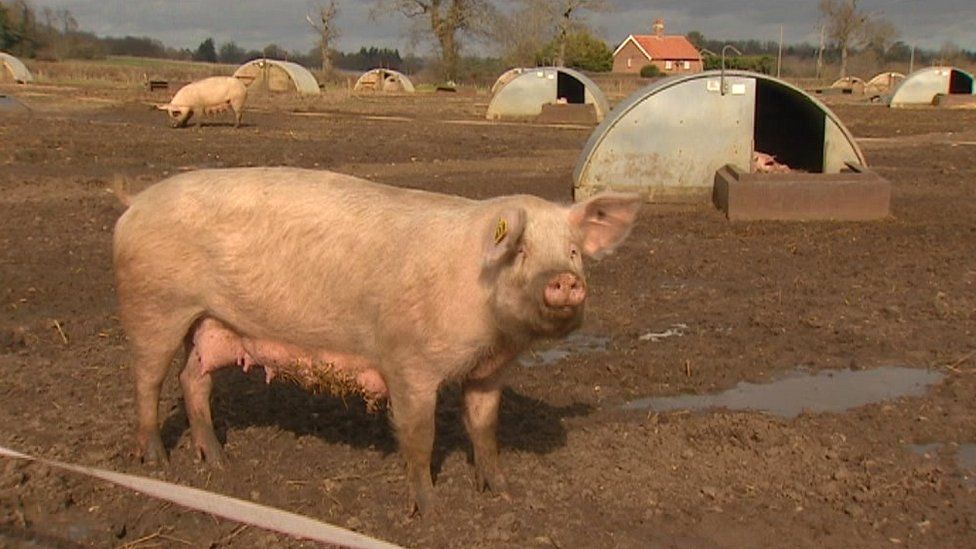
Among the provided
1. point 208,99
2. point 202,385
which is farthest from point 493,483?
point 208,99

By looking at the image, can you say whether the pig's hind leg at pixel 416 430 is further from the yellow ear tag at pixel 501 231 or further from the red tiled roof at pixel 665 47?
the red tiled roof at pixel 665 47

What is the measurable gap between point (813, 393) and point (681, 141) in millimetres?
7526

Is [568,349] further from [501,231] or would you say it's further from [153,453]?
[501,231]

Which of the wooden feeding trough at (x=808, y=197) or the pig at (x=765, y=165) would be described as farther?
the pig at (x=765, y=165)

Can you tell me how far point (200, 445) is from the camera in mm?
4824

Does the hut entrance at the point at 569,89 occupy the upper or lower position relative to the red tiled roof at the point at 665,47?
lower

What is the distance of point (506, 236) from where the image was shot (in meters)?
3.58

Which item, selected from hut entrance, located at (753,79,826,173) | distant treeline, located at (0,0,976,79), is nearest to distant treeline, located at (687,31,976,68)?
distant treeline, located at (0,0,976,79)

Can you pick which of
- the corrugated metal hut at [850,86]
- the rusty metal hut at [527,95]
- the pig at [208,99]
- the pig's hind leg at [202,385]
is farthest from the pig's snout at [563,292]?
the corrugated metal hut at [850,86]

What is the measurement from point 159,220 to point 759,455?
9.89ft

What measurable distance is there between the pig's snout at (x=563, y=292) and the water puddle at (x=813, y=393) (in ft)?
7.72

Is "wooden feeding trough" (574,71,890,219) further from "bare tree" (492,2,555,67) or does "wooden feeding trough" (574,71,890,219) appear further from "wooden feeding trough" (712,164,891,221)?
"bare tree" (492,2,555,67)

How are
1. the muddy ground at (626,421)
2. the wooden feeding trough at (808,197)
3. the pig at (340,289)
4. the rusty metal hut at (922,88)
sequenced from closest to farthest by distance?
the pig at (340,289) → the muddy ground at (626,421) → the wooden feeding trough at (808,197) → the rusty metal hut at (922,88)

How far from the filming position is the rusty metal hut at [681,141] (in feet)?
42.8
